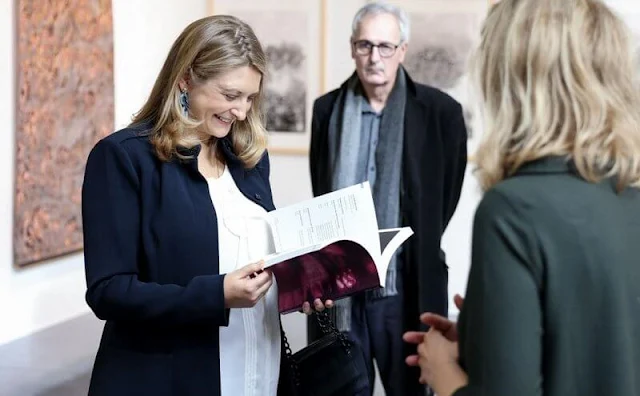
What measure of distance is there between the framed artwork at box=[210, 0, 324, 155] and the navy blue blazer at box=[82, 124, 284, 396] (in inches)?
146

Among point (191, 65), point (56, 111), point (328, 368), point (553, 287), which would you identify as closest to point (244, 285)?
point (328, 368)

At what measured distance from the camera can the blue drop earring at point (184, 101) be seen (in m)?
2.22

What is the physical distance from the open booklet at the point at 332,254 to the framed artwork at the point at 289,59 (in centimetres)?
356

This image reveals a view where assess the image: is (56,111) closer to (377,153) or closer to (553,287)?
(377,153)

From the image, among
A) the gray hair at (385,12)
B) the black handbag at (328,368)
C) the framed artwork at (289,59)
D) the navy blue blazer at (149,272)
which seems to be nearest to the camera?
the navy blue blazer at (149,272)

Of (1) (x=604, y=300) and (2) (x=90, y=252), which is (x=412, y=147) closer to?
(2) (x=90, y=252)

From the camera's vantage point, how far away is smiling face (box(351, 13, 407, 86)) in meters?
3.44

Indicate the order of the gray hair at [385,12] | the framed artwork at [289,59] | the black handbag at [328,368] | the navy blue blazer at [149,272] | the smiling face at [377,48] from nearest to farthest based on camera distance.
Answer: the navy blue blazer at [149,272], the black handbag at [328,368], the smiling face at [377,48], the gray hair at [385,12], the framed artwork at [289,59]

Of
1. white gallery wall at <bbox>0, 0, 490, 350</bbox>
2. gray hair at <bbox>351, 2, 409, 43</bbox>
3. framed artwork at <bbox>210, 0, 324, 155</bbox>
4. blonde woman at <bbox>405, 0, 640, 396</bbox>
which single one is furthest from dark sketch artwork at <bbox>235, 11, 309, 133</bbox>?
blonde woman at <bbox>405, 0, 640, 396</bbox>

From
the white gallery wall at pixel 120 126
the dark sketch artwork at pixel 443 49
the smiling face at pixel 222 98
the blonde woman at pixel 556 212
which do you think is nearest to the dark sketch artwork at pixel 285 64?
the white gallery wall at pixel 120 126

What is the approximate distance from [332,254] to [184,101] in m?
0.56

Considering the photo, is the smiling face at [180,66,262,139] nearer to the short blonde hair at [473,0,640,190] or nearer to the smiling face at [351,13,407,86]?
the short blonde hair at [473,0,640,190]

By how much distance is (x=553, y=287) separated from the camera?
4.27ft

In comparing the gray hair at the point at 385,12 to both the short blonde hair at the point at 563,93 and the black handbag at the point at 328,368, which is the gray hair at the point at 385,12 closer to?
the black handbag at the point at 328,368
